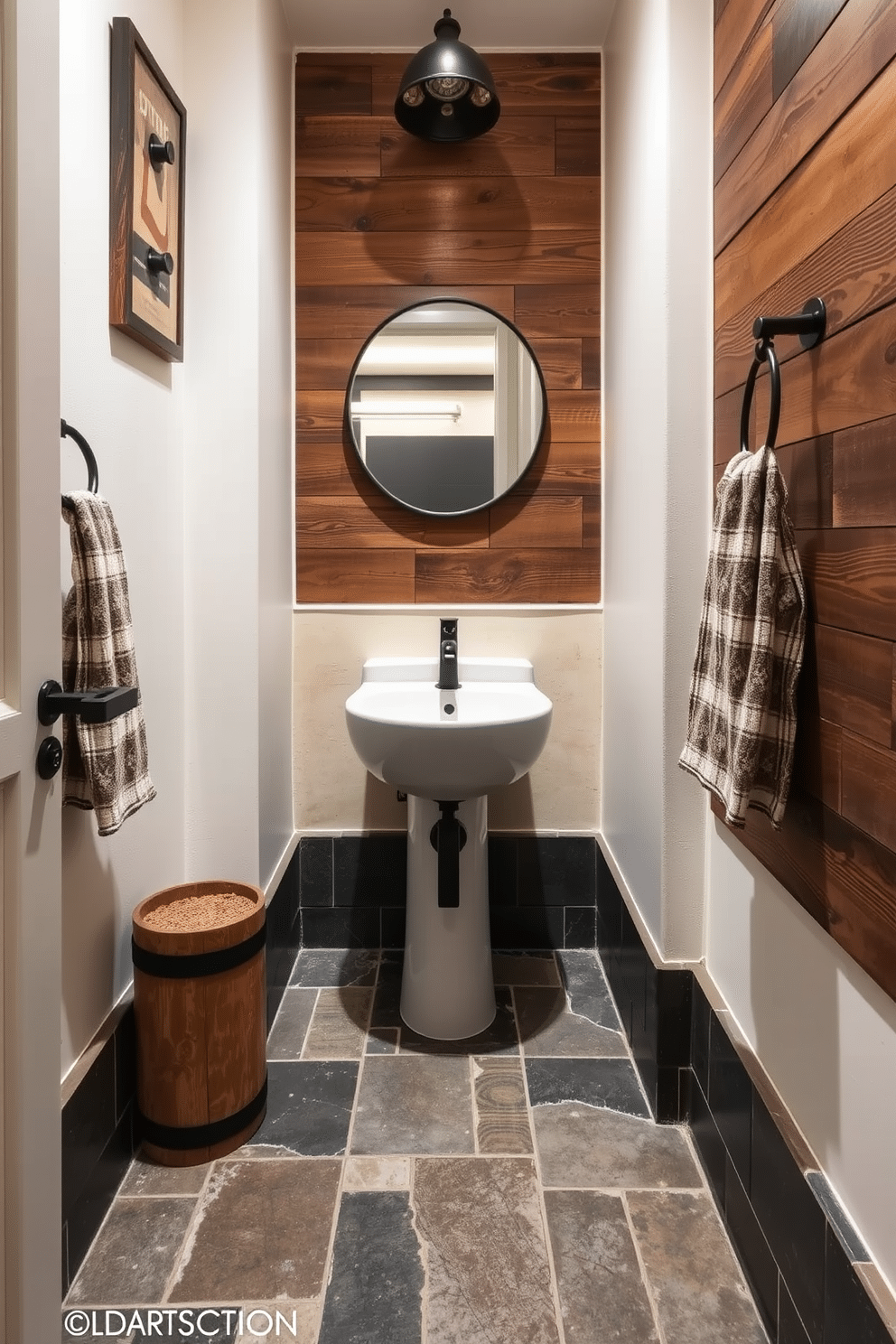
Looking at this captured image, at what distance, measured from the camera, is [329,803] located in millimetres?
2285

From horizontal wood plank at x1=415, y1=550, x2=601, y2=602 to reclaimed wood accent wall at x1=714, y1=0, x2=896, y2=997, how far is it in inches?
38.8

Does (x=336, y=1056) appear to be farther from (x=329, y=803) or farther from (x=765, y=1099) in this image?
(x=765, y=1099)

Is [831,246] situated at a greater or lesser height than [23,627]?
greater

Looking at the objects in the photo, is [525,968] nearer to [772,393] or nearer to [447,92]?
[772,393]

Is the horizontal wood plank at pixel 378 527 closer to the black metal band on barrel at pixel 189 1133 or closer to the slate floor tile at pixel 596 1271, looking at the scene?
the black metal band on barrel at pixel 189 1133

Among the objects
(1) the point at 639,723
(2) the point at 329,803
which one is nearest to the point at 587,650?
(1) the point at 639,723

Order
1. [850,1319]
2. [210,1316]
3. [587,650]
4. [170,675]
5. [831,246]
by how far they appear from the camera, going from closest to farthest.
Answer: [850,1319], [831,246], [210,1316], [170,675], [587,650]

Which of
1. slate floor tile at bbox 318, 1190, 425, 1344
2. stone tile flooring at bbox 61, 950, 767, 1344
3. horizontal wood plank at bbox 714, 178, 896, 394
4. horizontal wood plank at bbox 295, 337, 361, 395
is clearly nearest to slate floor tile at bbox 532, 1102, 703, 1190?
stone tile flooring at bbox 61, 950, 767, 1344

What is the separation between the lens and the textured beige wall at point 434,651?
7.36 feet

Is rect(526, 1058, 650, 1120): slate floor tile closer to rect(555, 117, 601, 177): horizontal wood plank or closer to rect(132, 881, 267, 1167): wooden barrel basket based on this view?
rect(132, 881, 267, 1167): wooden barrel basket

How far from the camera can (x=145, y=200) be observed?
4.88ft

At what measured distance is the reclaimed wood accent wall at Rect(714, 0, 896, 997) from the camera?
88cm

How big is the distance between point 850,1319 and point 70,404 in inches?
60.2

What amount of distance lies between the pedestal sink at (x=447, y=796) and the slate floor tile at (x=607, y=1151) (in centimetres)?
35
